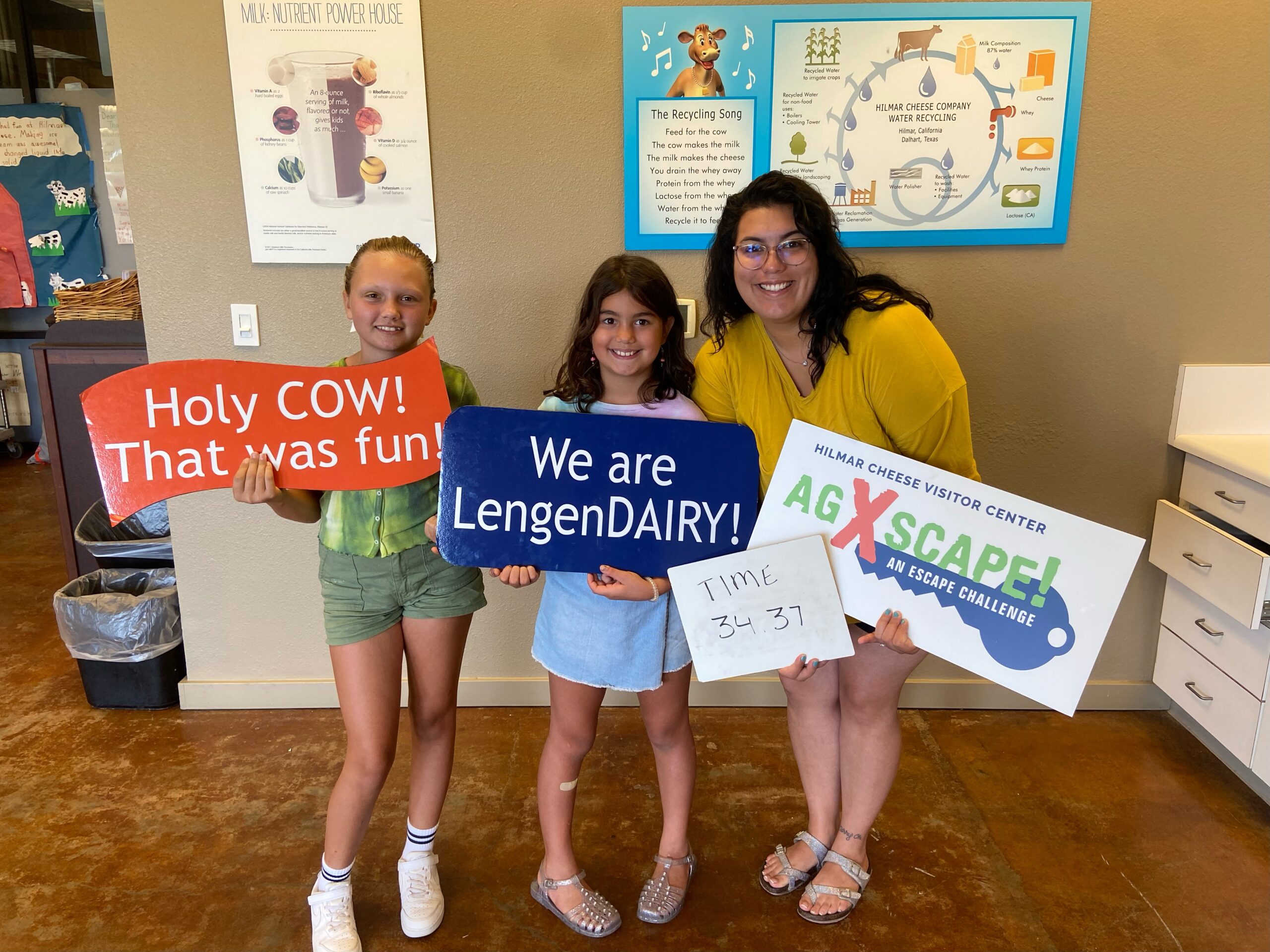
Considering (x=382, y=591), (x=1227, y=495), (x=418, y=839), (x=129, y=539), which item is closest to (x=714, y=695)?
(x=418, y=839)

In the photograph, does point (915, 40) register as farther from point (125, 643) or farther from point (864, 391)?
point (125, 643)

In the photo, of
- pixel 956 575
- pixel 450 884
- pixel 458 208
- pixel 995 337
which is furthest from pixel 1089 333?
pixel 450 884

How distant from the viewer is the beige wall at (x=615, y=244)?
2023 mm

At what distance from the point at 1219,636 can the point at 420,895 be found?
2070mm

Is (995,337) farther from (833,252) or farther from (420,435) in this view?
(420,435)

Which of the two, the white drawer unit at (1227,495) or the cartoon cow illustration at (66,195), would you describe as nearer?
the white drawer unit at (1227,495)

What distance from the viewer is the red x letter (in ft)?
4.46

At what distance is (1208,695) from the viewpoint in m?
2.10

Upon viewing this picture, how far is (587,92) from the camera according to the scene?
2.05m

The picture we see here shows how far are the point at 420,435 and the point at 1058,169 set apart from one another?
5.87ft

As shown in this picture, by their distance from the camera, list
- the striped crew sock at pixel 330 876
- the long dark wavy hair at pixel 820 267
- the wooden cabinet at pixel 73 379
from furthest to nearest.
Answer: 1. the wooden cabinet at pixel 73 379
2. the striped crew sock at pixel 330 876
3. the long dark wavy hair at pixel 820 267

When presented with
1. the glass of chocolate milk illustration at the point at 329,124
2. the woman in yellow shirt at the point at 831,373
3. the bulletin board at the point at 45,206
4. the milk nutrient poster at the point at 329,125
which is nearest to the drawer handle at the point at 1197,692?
the woman in yellow shirt at the point at 831,373

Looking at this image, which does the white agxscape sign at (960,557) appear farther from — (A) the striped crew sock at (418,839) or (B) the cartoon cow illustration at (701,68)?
(B) the cartoon cow illustration at (701,68)

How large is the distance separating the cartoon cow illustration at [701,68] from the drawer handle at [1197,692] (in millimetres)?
2044
